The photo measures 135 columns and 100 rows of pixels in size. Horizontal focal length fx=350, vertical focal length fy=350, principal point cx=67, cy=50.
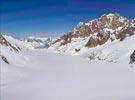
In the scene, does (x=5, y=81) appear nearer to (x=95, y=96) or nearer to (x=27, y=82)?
(x=27, y=82)

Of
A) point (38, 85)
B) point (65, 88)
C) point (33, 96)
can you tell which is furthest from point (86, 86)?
point (33, 96)

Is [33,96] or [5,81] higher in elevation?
[5,81]

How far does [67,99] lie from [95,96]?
10.2m

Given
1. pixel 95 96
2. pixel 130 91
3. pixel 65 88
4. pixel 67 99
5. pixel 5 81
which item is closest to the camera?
pixel 67 99

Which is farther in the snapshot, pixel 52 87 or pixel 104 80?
pixel 104 80

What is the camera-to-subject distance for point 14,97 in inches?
3826

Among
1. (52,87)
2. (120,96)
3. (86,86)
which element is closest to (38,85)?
(52,87)

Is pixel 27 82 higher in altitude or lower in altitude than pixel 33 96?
higher

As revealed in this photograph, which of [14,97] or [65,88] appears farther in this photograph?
[65,88]

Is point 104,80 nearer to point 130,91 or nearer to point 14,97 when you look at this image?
point 130,91

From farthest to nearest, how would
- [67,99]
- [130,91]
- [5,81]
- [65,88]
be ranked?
[5,81] → [65,88] → [130,91] → [67,99]

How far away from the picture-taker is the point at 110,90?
11300 centimetres

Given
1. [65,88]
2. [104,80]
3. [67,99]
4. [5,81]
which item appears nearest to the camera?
[67,99]

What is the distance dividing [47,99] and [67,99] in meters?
5.50
